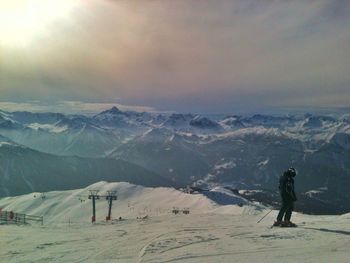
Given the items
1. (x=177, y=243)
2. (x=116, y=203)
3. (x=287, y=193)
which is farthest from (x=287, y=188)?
(x=116, y=203)

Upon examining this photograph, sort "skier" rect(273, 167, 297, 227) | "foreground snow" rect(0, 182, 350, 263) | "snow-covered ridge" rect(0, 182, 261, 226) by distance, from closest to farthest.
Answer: "foreground snow" rect(0, 182, 350, 263)
"skier" rect(273, 167, 297, 227)
"snow-covered ridge" rect(0, 182, 261, 226)

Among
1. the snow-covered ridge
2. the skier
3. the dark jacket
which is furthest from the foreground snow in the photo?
the snow-covered ridge

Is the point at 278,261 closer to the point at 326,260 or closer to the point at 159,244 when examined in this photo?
the point at 326,260

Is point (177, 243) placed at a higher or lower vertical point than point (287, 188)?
lower

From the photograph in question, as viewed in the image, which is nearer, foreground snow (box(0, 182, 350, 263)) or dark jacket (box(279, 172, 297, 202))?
foreground snow (box(0, 182, 350, 263))

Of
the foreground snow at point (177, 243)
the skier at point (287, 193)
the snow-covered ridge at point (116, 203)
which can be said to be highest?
the skier at point (287, 193)

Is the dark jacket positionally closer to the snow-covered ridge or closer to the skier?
the skier

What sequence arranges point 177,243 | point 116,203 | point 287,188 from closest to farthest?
point 177,243 < point 287,188 < point 116,203

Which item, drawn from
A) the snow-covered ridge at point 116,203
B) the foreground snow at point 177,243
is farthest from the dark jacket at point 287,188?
the snow-covered ridge at point 116,203

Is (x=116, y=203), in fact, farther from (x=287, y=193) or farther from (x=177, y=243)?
(x=177, y=243)

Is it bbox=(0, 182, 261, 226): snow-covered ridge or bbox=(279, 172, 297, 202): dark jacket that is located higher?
bbox=(279, 172, 297, 202): dark jacket

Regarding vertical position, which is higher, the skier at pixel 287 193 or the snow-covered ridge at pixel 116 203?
the skier at pixel 287 193

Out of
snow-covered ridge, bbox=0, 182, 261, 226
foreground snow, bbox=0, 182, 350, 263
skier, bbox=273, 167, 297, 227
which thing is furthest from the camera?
snow-covered ridge, bbox=0, 182, 261, 226

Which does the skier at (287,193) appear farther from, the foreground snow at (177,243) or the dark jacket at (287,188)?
the foreground snow at (177,243)
